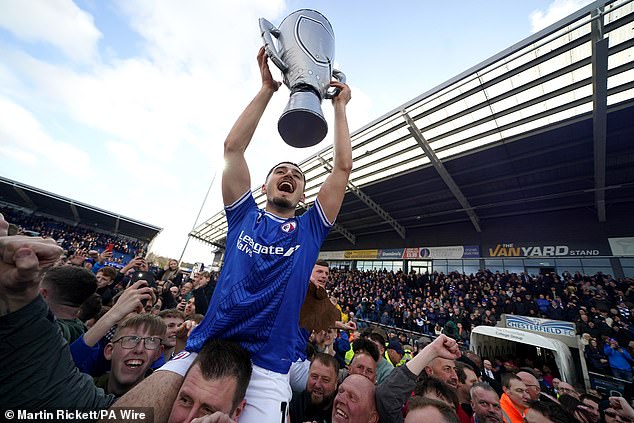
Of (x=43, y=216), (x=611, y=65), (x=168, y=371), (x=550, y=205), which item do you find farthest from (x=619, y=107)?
(x=43, y=216)

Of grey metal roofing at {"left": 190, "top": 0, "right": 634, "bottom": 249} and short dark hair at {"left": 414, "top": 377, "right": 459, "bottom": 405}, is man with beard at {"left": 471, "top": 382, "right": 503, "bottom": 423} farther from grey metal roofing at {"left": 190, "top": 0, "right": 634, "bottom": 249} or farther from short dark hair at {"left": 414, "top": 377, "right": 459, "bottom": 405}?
grey metal roofing at {"left": 190, "top": 0, "right": 634, "bottom": 249}

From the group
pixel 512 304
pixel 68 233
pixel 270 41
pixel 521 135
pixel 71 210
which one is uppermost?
pixel 521 135

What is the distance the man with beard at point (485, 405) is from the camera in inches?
107

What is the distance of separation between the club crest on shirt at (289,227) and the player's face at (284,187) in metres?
0.12

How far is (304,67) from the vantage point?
1.97 meters

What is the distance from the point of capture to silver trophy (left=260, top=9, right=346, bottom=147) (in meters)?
1.79

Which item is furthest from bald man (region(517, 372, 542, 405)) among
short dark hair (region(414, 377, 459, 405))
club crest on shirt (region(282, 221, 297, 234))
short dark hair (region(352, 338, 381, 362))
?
club crest on shirt (region(282, 221, 297, 234))

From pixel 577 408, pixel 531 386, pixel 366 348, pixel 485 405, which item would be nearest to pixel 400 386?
pixel 366 348

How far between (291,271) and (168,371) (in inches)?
27.3

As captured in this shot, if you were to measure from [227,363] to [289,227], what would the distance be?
765mm

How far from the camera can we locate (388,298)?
1614cm

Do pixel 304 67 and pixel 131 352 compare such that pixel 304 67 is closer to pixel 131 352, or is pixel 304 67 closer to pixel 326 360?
pixel 131 352

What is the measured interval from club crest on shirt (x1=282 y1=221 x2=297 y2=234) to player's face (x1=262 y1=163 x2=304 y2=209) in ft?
0.40

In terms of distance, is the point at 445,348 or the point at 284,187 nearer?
the point at 284,187
